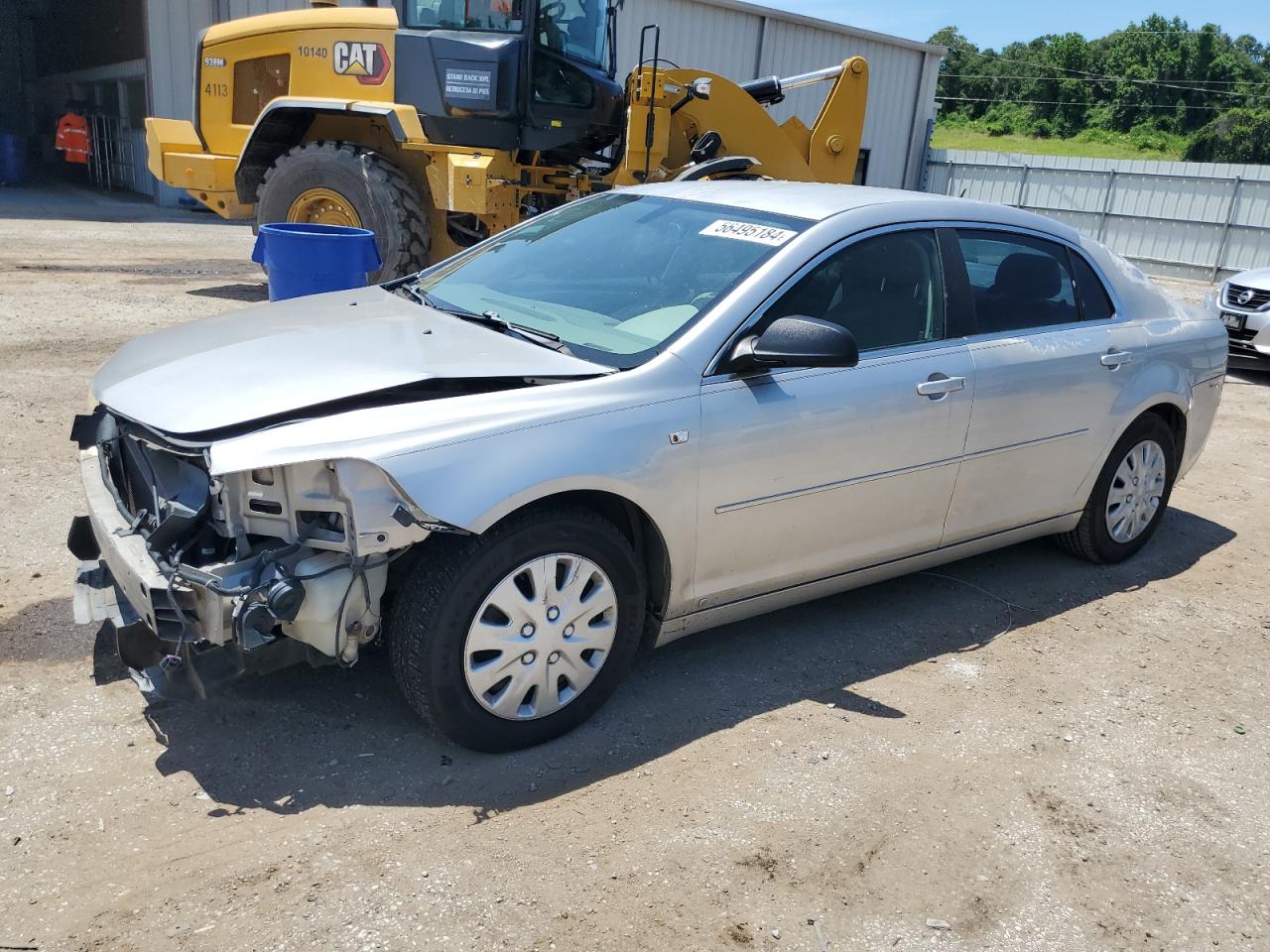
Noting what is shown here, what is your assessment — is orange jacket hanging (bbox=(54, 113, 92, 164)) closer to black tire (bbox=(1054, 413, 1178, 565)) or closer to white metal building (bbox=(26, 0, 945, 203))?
white metal building (bbox=(26, 0, 945, 203))

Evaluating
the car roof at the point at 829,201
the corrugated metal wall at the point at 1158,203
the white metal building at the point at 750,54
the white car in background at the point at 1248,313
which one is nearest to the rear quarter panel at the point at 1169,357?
the car roof at the point at 829,201

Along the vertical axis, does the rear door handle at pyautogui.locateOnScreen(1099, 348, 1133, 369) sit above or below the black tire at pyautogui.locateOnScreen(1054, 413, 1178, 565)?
above

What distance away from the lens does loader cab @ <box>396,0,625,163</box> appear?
8750 mm

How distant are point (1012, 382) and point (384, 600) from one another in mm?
2552

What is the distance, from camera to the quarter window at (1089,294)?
4629mm

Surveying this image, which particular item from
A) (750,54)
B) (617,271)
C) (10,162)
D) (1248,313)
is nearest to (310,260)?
(617,271)

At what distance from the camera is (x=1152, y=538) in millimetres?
5570

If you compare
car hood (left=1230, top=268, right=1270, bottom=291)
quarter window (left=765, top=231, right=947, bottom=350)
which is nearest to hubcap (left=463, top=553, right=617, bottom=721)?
quarter window (left=765, top=231, right=947, bottom=350)

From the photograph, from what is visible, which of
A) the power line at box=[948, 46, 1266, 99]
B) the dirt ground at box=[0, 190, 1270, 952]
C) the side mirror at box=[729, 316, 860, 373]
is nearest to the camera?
the dirt ground at box=[0, 190, 1270, 952]

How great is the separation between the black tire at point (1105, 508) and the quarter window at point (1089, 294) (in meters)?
0.55

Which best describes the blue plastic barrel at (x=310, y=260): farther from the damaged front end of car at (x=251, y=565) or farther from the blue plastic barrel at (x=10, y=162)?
the blue plastic barrel at (x=10, y=162)

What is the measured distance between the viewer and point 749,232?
378cm

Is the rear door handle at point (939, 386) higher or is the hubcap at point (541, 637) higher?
the rear door handle at point (939, 386)

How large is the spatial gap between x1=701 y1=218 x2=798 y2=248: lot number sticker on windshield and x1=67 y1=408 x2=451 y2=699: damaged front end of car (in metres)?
1.62
